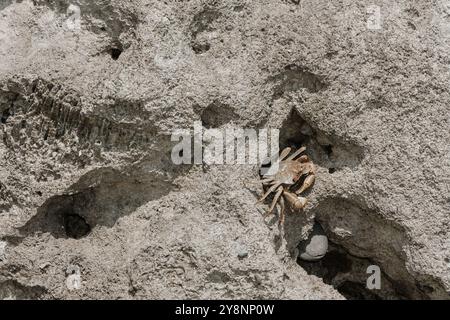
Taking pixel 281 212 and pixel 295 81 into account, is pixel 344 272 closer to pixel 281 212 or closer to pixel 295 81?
pixel 281 212

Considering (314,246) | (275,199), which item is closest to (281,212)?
(275,199)

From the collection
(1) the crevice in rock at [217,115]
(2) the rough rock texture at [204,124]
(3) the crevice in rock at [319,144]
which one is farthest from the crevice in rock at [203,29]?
(3) the crevice in rock at [319,144]

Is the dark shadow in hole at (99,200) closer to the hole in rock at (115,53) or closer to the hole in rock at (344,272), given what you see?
the hole in rock at (115,53)

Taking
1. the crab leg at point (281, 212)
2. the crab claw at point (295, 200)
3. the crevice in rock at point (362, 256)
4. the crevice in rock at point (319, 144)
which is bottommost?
the crevice in rock at point (362, 256)

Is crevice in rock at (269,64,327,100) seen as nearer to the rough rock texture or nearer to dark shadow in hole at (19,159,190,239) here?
the rough rock texture

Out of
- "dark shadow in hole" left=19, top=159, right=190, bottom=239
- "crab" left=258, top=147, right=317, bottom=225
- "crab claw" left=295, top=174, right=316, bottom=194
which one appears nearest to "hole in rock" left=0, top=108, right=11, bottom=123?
"dark shadow in hole" left=19, top=159, right=190, bottom=239
